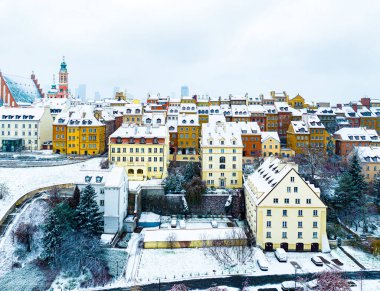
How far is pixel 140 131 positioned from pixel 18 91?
2135 inches

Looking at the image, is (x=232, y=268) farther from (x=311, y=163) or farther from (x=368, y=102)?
(x=368, y=102)

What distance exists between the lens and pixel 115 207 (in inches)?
1825

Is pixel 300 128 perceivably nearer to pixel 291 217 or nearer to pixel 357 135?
pixel 357 135

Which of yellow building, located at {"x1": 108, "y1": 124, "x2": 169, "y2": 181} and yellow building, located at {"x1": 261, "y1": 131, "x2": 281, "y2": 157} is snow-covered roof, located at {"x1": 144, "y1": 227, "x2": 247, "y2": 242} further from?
yellow building, located at {"x1": 261, "y1": 131, "x2": 281, "y2": 157}

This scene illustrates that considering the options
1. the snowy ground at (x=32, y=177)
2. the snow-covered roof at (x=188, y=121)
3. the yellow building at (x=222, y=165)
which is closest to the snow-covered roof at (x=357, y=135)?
the snow-covered roof at (x=188, y=121)

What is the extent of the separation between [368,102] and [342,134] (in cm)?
3658

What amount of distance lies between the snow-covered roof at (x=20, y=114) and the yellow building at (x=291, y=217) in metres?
52.2

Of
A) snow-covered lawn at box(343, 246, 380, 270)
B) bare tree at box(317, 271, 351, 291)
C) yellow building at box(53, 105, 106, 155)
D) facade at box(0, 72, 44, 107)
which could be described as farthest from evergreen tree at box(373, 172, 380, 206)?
facade at box(0, 72, 44, 107)

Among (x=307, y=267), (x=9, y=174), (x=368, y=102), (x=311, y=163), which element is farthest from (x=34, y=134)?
(x=368, y=102)

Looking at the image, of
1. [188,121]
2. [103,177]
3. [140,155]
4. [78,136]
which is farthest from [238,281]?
[78,136]

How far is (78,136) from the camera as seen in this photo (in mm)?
72625

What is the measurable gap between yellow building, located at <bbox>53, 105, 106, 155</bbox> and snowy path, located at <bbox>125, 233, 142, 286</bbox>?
30090 mm

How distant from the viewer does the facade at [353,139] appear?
255 ft

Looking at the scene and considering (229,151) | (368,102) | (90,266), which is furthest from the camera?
(368,102)
